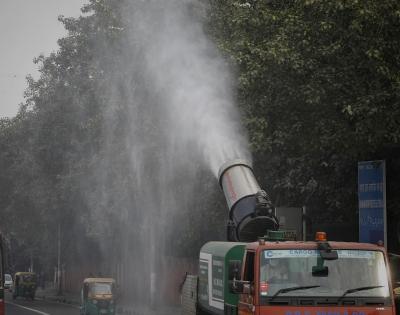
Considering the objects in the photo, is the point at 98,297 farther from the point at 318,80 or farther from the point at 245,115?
the point at 318,80

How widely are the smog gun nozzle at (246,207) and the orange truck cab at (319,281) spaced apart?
410 cm

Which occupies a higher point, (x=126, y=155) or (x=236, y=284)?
(x=126, y=155)

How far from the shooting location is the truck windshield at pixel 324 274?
1178 cm

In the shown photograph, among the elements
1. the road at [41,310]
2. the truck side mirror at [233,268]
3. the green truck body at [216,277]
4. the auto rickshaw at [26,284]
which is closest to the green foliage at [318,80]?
the green truck body at [216,277]

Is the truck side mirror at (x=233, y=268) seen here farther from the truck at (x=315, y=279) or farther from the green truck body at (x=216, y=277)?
the truck at (x=315, y=279)

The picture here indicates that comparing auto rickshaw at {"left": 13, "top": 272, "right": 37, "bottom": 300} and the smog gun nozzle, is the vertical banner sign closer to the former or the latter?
the smog gun nozzle

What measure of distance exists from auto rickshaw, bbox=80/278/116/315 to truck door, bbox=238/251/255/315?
85.0ft

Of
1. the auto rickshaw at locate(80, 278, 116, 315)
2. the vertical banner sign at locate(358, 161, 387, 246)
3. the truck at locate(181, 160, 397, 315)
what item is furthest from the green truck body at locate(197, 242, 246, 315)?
the auto rickshaw at locate(80, 278, 116, 315)

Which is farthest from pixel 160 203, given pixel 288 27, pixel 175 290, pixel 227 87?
pixel 288 27

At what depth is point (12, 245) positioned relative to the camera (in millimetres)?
97688

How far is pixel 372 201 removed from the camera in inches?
843

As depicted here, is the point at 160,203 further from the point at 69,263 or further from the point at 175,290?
the point at 69,263

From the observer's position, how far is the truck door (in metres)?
12.0

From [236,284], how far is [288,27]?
11.4 meters
